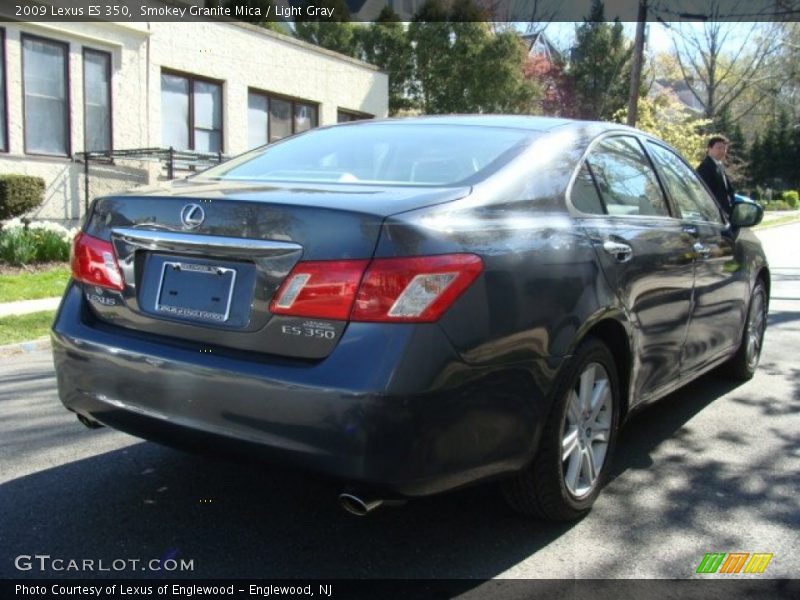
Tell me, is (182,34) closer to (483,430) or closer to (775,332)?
(775,332)

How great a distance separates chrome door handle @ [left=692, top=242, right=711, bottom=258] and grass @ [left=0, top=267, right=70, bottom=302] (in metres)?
7.69

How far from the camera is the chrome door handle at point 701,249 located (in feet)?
14.0

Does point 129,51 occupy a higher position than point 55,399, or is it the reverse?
point 129,51

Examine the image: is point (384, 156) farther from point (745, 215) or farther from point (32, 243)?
point (32, 243)

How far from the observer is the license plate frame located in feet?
8.92

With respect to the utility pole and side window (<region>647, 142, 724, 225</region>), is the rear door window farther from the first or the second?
the utility pole

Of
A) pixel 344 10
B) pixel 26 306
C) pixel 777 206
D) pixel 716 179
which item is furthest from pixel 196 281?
pixel 777 206

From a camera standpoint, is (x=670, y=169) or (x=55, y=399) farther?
(x=55, y=399)

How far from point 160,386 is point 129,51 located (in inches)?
538

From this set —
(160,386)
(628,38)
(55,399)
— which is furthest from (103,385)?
(628,38)

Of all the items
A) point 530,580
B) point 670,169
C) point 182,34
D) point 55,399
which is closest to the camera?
point 530,580

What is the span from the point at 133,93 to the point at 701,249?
13085 mm

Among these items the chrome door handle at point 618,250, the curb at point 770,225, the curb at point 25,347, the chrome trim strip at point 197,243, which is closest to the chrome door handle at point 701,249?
the chrome door handle at point 618,250

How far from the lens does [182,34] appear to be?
1602cm
